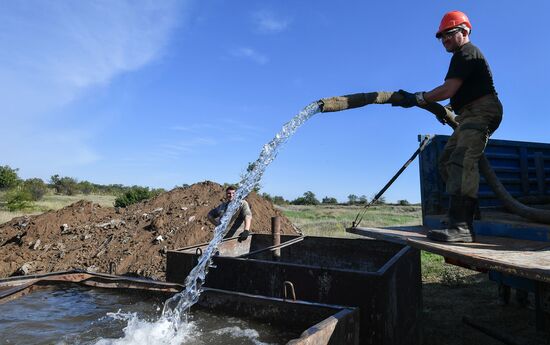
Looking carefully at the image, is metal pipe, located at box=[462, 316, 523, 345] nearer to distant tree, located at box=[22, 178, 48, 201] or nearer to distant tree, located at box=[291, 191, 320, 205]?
distant tree, located at box=[22, 178, 48, 201]

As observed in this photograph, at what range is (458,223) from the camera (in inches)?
134

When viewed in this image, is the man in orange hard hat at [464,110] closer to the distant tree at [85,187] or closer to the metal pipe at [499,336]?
the metal pipe at [499,336]

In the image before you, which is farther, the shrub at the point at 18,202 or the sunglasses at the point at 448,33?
the shrub at the point at 18,202

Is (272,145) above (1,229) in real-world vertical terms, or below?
above

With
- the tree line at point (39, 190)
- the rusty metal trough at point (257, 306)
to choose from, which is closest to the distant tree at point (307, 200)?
the tree line at point (39, 190)

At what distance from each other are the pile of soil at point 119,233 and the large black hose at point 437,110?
20.2ft

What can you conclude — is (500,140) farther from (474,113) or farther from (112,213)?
(112,213)

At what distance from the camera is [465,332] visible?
5102 millimetres

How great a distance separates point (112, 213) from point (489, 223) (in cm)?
1225

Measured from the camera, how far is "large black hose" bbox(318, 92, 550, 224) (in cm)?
364

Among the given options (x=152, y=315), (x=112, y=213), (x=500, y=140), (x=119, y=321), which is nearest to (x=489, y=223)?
(x=500, y=140)

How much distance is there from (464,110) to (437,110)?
0.46 m

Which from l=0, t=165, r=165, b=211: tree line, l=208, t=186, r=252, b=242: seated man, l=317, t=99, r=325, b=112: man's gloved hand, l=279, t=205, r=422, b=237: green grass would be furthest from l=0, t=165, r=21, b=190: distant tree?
l=317, t=99, r=325, b=112: man's gloved hand

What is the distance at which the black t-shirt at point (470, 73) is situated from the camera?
3.45 metres
